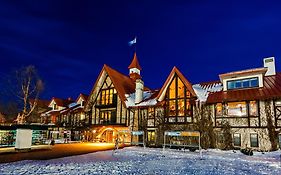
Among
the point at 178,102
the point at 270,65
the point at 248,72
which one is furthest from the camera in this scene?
the point at 178,102

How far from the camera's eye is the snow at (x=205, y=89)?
22202mm

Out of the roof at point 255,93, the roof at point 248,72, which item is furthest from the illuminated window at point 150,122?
the roof at point 248,72

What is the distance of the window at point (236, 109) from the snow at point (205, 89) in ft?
8.56

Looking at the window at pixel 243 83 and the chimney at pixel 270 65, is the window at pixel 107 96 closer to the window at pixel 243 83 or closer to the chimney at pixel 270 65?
the window at pixel 243 83

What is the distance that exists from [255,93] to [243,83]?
218cm

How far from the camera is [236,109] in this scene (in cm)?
1989

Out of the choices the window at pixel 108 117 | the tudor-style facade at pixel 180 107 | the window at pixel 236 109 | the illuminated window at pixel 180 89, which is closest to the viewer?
the tudor-style facade at pixel 180 107

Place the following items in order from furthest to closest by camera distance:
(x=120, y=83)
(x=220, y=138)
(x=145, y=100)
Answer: (x=120, y=83) < (x=145, y=100) < (x=220, y=138)

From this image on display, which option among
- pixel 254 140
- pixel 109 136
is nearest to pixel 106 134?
pixel 109 136

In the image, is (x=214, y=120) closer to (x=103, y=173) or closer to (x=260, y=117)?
(x=260, y=117)

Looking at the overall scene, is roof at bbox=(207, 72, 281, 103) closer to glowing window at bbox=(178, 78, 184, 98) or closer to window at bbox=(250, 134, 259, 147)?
glowing window at bbox=(178, 78, 184, 98)

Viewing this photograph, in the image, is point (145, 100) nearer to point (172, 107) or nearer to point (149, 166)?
point (172, 107)

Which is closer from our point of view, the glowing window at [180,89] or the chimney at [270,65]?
the chimney at [270,65]

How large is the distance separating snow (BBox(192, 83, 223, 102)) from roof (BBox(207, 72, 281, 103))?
765mm
